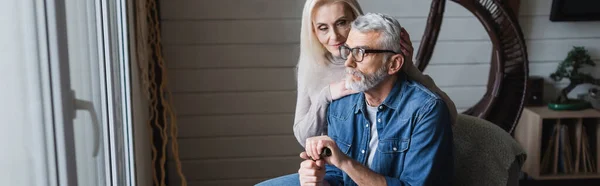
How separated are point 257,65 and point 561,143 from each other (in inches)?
56.5

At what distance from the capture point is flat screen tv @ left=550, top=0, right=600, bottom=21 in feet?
9.43

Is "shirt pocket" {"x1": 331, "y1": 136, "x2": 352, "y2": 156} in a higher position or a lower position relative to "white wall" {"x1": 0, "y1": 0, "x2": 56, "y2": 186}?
lower

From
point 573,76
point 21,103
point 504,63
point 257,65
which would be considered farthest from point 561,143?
point 21,103

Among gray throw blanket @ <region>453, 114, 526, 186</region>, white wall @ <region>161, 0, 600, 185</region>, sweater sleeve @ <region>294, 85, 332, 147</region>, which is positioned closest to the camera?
gray throw blanket @ <region>453, 114, 526, 186</region>

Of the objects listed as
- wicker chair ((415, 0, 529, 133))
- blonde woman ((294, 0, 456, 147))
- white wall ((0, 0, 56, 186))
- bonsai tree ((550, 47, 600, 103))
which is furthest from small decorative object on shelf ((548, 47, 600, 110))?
white wall ((0, 0, 56, 186))

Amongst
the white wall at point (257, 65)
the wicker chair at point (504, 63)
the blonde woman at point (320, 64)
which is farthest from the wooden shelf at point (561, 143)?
the blonde woman at point (320, 64)

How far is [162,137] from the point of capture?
274 centimetres

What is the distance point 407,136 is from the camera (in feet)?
4.58

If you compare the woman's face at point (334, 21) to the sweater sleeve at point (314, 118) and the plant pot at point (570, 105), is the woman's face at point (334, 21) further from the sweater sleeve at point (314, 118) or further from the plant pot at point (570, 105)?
the plant pot at point (570, 105)

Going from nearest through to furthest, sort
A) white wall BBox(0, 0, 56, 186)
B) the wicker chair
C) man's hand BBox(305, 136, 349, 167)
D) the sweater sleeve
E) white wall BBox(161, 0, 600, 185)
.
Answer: white wall BBox(0, 0, 56, 186) → man's hand BBox(305, 136, 349, 167) → the sweater sleeve → the wicker chair → white wall BBox(161, 0, 600, 185)

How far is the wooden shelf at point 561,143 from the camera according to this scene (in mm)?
2832

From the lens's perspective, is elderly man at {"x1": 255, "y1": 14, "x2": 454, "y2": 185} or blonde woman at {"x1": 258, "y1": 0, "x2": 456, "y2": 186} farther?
blonde woman at {"x1": 258, "y1": 0, "x2": 456, "y2": 186}

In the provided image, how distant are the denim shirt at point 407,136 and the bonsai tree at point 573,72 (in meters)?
1.71

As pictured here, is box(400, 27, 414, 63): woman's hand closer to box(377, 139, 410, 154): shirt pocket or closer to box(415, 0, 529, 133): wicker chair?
box(377, 139, 410, 154): shirt pocket
